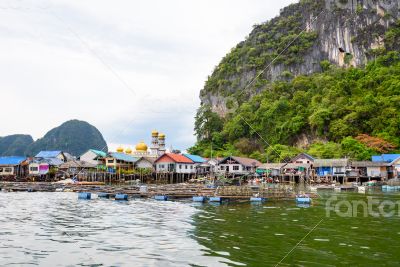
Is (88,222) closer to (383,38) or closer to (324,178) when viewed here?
(324,178)

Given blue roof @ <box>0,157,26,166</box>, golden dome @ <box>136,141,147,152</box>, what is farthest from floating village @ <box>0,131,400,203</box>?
golden dome @ <box>136,141,147,152</box>

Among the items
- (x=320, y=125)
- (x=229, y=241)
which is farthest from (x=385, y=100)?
(x=229, y=241)

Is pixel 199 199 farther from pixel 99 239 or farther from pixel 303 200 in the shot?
pixel 99 239

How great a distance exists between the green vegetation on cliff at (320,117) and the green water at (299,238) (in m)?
43.7

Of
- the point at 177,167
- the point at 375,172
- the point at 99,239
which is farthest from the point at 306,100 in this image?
the point at 99,239

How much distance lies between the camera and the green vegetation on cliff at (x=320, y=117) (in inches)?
2569

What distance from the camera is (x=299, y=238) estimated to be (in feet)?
49.4

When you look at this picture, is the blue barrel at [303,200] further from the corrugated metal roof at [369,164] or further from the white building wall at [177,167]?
the white building wall at [177,167]

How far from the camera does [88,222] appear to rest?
1955 cm

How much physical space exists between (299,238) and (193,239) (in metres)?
4.35

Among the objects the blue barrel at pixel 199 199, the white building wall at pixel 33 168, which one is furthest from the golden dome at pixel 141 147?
the blue barrel at pixel 199 199

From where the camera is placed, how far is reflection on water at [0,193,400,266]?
38.8 ft

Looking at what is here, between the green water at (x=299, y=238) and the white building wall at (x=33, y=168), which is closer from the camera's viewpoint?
the green water at (x=299, y=238)

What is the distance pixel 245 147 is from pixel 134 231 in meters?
64.3
